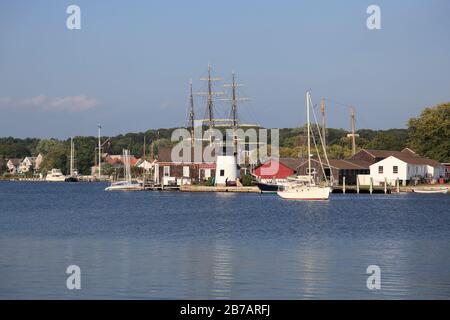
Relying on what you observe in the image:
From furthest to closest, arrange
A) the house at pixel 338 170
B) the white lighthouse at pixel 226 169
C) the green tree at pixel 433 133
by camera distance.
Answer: the green tree at pixel 433 133
the house at pixel 338 170
the white lighthouse at pixel 226 169

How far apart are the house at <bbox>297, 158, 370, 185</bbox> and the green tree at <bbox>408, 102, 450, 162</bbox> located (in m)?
9.75

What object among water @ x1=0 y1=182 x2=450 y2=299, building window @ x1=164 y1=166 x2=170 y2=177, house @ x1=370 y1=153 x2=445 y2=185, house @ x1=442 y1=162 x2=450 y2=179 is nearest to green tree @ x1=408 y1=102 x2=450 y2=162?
house @ x1=442 y1=162 x2=450 y2=179

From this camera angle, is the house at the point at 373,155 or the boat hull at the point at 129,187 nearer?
the house at the point at 373,155

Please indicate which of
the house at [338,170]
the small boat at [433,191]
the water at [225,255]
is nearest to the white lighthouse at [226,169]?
the house at [338,170]

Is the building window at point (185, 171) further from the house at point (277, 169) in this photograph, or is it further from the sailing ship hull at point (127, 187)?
the house at point (277, 169)

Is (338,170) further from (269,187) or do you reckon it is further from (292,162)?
(269,187)

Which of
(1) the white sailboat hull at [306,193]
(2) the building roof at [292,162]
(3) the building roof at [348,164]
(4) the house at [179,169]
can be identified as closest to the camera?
(1) the white sailboat hull at [306,193]

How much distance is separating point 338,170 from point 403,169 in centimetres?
876

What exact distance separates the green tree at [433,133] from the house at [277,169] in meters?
18.8

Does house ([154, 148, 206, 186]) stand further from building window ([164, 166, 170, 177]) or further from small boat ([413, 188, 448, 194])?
small boat ([413, 188, 448, 194])

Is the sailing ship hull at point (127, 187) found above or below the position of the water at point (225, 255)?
above

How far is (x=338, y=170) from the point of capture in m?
112

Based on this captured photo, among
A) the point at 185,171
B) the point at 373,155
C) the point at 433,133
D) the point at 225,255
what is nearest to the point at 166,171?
the point at 185,171

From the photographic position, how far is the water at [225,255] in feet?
85.1
